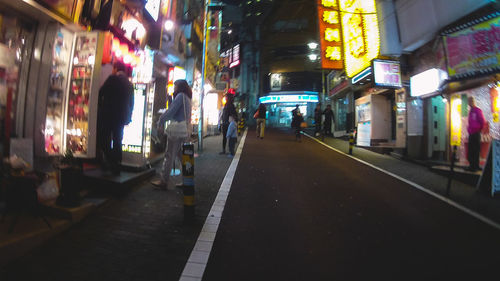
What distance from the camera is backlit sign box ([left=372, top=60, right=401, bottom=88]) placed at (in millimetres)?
11430

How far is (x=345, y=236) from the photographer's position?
3.68m

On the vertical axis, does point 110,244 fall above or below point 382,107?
below

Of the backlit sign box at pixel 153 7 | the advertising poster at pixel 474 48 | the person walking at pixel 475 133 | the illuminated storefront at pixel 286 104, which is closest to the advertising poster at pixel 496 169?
the person walking at pixel 475 133

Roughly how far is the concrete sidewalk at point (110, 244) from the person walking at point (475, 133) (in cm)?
749

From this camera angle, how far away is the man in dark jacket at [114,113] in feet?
17.0

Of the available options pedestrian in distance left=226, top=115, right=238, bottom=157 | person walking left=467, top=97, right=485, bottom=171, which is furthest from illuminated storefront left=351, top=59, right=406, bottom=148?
pedestrian in distance left=226, top=115, right=238, bottom=157

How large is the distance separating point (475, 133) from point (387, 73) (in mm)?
4867

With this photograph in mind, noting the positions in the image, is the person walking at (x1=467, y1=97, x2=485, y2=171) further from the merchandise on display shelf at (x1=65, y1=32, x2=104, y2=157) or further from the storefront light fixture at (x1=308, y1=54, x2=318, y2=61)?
the storefront light fixture at (x1=308, y1=54, x2=318, y2=61)

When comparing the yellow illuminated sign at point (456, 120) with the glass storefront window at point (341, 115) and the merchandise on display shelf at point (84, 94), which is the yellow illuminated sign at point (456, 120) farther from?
the glass storefront window at point (341, 115)

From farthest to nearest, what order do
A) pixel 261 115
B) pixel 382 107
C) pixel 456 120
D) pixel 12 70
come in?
pixel 261 115, pixel 382 107, pixel 456 120, pixel 12 70

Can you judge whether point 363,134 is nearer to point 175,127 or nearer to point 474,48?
point 474,48

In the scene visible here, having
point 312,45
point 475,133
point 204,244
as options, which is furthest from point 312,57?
point 204,244

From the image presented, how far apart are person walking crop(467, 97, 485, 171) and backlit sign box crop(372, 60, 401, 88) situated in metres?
4.12

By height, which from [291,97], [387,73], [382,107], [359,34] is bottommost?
[382,107]
